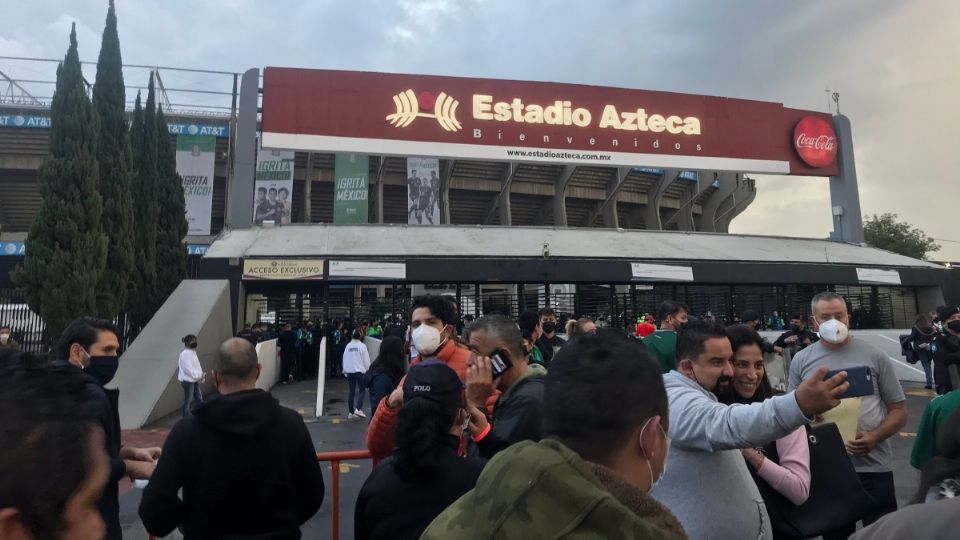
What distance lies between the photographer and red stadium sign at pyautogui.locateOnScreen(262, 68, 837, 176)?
17688 millimetres

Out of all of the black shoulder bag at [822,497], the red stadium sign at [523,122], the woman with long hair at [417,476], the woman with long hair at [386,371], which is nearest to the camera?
the woman with long hair at [417,476]

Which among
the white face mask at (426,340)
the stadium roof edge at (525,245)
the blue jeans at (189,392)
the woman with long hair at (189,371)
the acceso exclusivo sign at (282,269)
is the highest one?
the stadium roof edge at (525,245)

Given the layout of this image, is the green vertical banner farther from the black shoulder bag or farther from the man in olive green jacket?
the man in olive green jacket

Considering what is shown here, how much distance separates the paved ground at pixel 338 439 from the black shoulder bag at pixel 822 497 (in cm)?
343

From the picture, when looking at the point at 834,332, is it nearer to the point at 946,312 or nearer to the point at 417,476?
the point at 417,476

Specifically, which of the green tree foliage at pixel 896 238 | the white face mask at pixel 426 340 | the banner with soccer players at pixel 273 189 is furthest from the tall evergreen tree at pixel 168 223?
the green tree foliage at pixel 896 238

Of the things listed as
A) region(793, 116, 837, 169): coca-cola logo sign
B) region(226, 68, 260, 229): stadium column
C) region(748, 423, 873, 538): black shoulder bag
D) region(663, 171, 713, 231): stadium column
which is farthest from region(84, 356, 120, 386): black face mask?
region(663, 171, 713, 231): stadium column

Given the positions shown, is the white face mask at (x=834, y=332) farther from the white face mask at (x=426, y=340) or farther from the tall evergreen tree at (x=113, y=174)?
the tall evergreen tree at (x=113, y=174)

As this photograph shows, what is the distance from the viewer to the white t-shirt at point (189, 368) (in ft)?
31.6

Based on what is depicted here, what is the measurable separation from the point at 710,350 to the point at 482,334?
126cm

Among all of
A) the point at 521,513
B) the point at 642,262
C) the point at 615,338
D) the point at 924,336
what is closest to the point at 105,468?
the point at 521,513

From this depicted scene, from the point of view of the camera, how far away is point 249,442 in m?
2.30

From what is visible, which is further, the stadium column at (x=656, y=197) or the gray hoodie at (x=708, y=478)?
the stadium column at (x=656, y=197)

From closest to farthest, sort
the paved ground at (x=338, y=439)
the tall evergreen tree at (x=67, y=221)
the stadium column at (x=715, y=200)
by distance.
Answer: the paved ground at (x=338, y=439), the tall evergreen tree at (x=67, y=221), the stadium column at (x=715, y=200)
